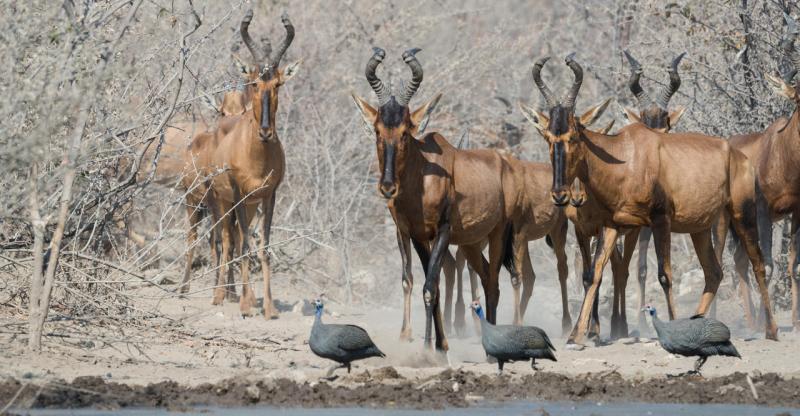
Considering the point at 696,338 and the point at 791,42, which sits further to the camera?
the point at 791,42

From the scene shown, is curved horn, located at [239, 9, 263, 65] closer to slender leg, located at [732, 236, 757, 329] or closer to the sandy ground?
the sandy ground

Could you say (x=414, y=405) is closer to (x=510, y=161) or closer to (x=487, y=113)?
(x=510, y=161)

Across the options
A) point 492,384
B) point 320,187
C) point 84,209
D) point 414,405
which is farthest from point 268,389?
point 320,187

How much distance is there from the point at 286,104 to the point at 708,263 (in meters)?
9.97

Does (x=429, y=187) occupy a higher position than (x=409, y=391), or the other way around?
(x=429, y=187)

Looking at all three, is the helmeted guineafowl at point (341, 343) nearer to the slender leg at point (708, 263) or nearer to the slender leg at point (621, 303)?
the slender leg at point (621, 303)

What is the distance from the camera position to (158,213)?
67.8 feet

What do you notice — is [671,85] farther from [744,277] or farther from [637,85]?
[744,277]

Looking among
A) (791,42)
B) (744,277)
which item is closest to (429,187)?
(744,277)

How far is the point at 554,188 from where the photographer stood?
13.0m

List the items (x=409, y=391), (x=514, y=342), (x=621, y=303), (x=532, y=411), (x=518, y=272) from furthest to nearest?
→ (x=518, y=272)
(x=621, y=303)
(x=514, y=342)
(x=409, y=391)
(x=532, y=411)

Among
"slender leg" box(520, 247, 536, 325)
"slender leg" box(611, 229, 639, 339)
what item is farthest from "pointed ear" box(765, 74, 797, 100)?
"slender leg" box(520, 247, 536, 325)

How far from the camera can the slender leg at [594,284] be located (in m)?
13.5

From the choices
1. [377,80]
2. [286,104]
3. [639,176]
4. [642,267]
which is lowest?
[642,267]
